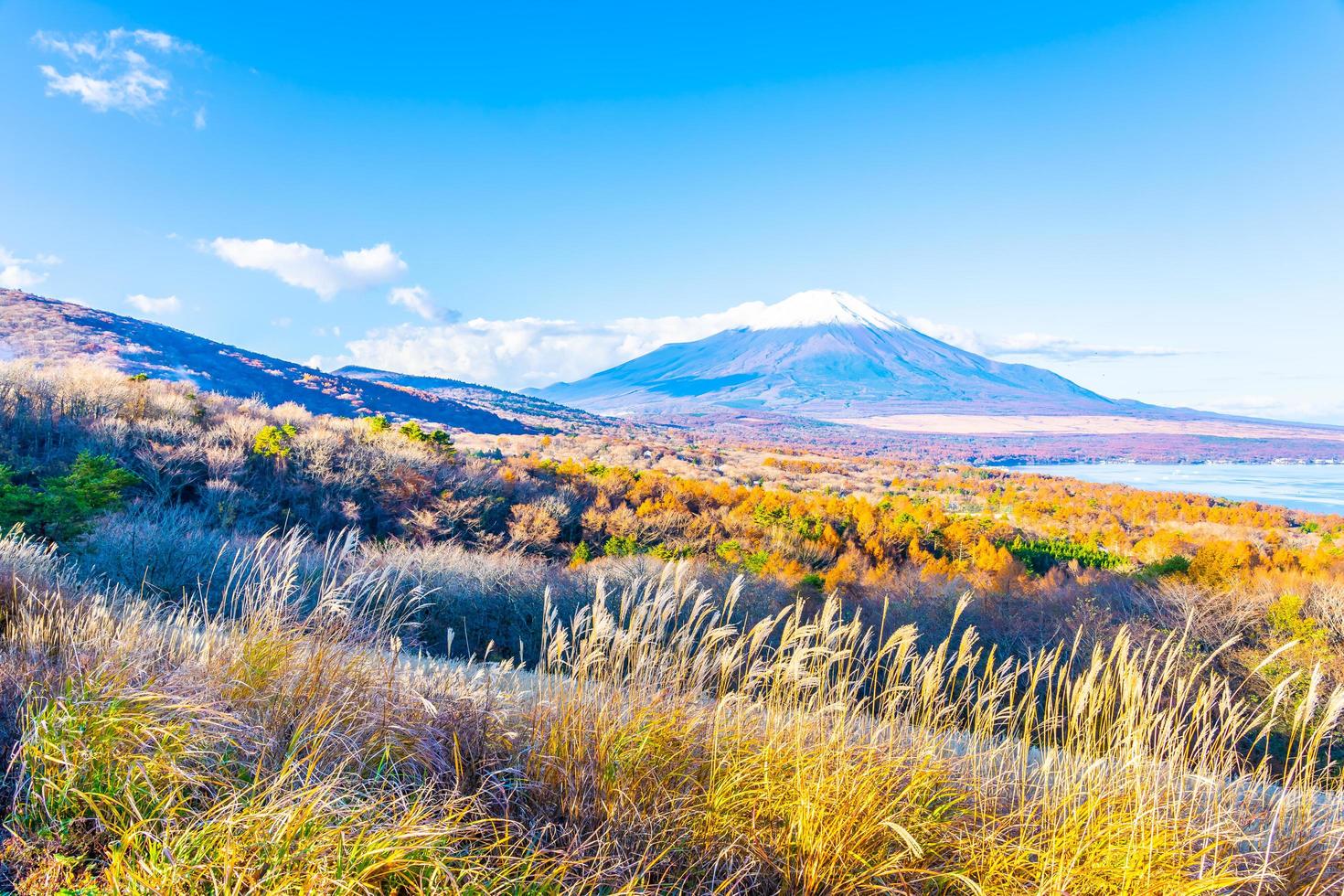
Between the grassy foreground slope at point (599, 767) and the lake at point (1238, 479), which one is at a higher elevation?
the grassy foreground slope at point (599, 767)

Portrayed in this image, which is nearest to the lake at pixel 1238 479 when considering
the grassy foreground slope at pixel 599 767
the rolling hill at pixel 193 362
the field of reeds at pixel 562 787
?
the grassy foreground slope at pixel 599 767

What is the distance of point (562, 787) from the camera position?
2943 millimetres

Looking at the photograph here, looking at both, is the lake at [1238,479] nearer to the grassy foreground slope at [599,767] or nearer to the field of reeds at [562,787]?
the grassy foreground slope at [599,767]

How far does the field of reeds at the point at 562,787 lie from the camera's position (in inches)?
89.8

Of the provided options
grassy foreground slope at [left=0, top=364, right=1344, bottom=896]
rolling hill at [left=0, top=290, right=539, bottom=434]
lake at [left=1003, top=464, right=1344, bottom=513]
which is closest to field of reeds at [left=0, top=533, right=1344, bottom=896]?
grassy foreground slope at [left=0, top=364, right=1344, bottom=896]

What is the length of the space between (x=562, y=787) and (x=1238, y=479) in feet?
333

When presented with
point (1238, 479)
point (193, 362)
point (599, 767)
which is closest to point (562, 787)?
point (599, 767)

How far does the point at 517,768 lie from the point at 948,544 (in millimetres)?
22557

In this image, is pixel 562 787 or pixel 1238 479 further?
pixel 1238 479

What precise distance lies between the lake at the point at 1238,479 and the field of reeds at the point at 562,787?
60420 mm

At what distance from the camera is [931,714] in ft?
12.1

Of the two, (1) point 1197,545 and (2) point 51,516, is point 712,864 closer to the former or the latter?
(2) point 51,516

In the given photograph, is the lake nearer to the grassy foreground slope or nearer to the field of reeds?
the grassy foreground slope

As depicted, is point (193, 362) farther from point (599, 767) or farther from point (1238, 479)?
point (1238, 479)
